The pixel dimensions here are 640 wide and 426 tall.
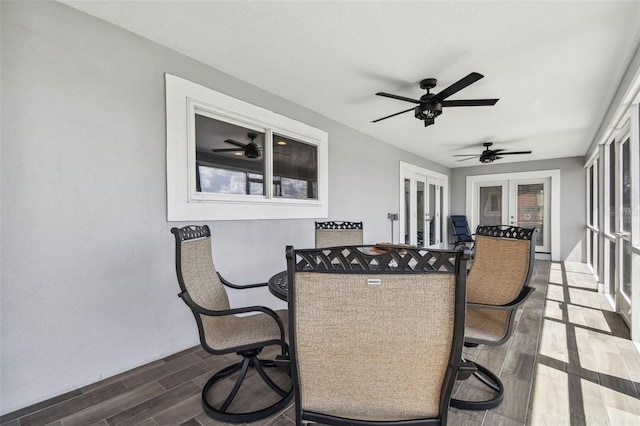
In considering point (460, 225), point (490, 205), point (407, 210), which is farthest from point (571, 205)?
point (407, 210)

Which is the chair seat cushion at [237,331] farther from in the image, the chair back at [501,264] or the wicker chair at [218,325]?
the chair back at [501,264]

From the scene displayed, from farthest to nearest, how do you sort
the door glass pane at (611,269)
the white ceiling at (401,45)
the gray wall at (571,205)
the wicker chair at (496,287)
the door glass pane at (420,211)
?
the door glass pane at (420,211) → the gray wall at (571,205) → the door glass pane at (611,269) → the white ceiling at (401,45) → the wicker chair at (496,287)

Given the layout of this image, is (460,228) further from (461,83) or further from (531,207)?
(461,83)

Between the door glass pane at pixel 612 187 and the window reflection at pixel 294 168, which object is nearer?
the window reflection at pixel 294 168

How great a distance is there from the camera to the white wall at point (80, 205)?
1.61 meters

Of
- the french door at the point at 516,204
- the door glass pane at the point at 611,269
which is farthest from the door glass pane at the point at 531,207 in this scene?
the door glass pane at the point at 611,269

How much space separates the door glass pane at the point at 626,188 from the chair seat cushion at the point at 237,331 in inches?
140

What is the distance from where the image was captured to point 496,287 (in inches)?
72.5

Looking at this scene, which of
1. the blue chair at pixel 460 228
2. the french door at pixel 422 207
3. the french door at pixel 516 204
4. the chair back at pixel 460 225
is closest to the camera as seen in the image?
the french door at pixel 422 207

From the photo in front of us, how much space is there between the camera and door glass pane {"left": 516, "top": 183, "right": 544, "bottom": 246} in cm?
683

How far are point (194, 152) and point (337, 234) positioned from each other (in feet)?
5.16

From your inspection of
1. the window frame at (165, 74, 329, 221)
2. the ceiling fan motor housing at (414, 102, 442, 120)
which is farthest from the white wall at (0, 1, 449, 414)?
the ceiling fan motor housing at (414, 102, 442, 120)

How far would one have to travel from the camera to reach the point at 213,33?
2074 mm

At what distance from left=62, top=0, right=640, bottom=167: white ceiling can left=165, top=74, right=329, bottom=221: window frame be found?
297mm
